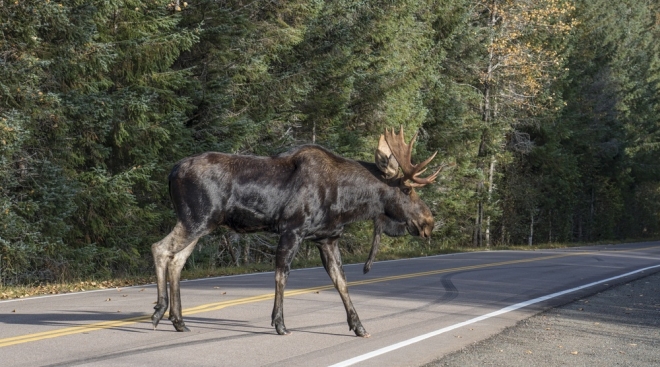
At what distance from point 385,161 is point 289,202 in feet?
3.94

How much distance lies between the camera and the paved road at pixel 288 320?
7.89 meters

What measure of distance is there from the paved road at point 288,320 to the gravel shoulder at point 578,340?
28cm

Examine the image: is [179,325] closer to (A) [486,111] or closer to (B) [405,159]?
(B) [405,159]

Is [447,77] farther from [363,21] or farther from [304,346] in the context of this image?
[304,346]

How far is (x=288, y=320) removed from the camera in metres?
10.3

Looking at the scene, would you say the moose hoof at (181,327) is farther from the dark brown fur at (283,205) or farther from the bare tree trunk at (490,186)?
the bare tree trunk at (490,186)

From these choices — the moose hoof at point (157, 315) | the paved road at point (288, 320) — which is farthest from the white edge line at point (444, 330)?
the moose hoof at point (157, 315)

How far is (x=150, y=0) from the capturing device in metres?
20.0

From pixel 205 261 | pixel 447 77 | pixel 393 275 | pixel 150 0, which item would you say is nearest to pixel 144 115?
pixel 150 0

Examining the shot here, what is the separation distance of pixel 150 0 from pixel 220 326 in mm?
12328

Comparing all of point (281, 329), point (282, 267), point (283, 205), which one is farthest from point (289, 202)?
point (281, 329)

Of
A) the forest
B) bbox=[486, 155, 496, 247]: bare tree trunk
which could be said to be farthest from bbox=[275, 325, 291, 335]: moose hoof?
bbox=[486, 155, 496, 247]: bare tree trunk

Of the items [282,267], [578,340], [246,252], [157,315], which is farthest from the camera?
[246,252]

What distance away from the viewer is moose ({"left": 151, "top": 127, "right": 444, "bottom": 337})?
9086 mm
